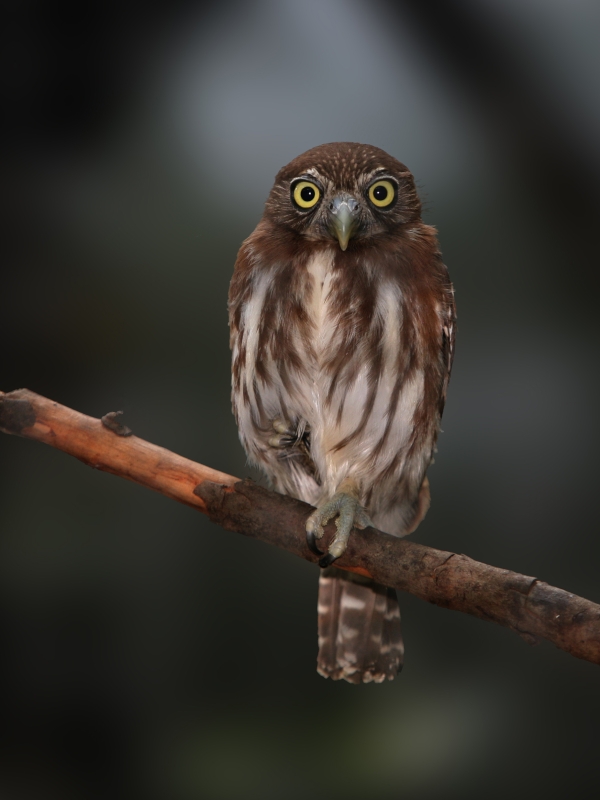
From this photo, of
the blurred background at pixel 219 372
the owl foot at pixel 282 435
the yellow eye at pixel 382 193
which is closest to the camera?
the yellow eye at pixel 382 193

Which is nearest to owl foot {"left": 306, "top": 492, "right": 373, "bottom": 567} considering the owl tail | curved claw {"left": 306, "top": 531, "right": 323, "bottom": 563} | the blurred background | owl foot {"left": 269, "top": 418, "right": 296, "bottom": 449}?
curved claw {"left": 306, "top": 531, "right": 323, "bottom": 563}

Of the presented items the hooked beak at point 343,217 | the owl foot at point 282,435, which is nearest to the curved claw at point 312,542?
the owl foot at point 282,435

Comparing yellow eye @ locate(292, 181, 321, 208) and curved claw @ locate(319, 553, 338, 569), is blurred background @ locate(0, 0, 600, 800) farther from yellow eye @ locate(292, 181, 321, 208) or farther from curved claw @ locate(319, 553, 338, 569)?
curved claw @ locate(319, 553, 338, 569)

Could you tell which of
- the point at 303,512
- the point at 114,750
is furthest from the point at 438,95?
the point at 114,750

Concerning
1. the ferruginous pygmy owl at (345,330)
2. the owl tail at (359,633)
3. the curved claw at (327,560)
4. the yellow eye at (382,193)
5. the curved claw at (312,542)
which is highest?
the yellow eye at (382,193)

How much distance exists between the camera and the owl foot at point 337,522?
207 centimetres

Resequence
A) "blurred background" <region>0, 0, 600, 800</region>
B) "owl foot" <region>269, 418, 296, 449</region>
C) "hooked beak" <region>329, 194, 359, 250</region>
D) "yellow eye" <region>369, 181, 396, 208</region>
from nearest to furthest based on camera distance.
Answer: "hooked beak" <region>329, 194, 359, 250</region> < "yellow eye" <region>369, 181, 396, 208</region> < "owl foot" <region>269, 418, 296, 449</region> < "blurred background" <region>0, 0, 600, 800</region>

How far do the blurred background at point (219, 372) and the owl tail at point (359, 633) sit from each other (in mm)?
436

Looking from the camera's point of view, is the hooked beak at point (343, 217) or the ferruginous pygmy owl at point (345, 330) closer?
the hooked beak at point (343, 217)

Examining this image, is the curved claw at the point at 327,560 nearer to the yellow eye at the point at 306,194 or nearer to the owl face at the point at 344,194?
Result: the owl face at the point at 344,194

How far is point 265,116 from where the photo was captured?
275 cm

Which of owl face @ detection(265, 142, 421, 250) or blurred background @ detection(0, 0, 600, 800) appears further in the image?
blurred background @ detection(0, 0, 600, 800)

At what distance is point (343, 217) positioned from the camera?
6.68ft

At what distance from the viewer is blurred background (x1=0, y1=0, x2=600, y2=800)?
8.91 ft
